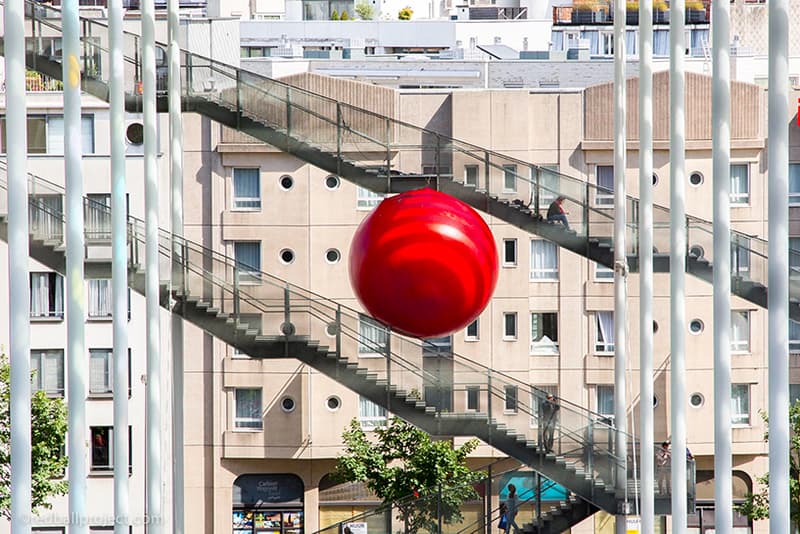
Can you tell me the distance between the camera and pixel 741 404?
131 ft

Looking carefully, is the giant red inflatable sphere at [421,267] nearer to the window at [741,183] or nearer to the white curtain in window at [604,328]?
the white curtain in window at [604,328]

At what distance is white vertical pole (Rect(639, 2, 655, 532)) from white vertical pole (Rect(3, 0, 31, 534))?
36.2 feet

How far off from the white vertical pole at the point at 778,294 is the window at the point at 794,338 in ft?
91.8

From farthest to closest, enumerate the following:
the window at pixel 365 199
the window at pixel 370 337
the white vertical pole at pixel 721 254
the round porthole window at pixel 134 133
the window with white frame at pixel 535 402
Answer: the round porthole window at pixel 134 133 < the window at pixel 365 199 < the window with white frame at pixel 535 402 < the window at pixel 370 337 < the white vertical pole at pixel 721 254

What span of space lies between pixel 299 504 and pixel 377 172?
16919mm

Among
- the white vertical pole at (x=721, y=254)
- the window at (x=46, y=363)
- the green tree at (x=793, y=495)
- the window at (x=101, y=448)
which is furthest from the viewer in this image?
the window at (x=101, y=448)

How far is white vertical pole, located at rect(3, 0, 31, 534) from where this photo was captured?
13.1 m

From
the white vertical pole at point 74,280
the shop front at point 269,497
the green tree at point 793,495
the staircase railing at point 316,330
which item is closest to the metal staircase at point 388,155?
the staircase railing at point 316,330

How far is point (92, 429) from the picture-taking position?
131ft

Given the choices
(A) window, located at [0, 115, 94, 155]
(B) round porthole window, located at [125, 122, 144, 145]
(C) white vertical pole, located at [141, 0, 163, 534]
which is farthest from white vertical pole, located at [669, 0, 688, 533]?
(A) window, located at [0, 115, 94, 155]

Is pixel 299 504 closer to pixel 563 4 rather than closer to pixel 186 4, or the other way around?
pixel 186 4

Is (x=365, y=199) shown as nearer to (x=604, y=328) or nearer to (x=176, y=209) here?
(x=604, y=328)

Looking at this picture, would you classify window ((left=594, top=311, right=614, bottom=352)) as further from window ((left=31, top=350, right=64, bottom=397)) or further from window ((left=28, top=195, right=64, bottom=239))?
window ((left=28, top=195, right=64, bottom=239))

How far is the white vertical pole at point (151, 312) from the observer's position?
65.9 ft
